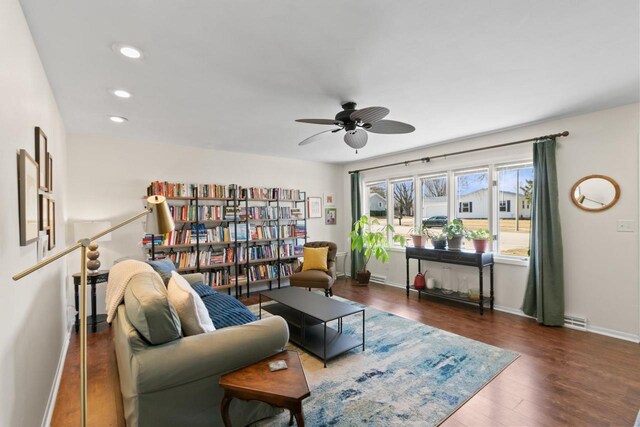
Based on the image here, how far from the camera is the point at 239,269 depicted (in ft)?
15.7

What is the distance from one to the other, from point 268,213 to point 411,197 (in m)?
2.56

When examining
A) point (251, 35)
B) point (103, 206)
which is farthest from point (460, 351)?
point (103, 206)

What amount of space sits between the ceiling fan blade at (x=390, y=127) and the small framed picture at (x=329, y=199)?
347 centimetres

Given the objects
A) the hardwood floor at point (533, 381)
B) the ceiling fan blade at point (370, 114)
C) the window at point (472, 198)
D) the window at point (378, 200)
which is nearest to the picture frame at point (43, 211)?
the hardwood floor at point (533, 381)

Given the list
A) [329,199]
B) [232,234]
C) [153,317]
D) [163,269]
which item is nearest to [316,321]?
[163,269]

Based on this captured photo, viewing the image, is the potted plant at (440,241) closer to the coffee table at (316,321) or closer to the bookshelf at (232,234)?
the coffee table at (316,321)

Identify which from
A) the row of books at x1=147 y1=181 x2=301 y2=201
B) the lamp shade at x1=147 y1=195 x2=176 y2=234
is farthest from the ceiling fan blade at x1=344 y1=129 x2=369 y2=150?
the row of books at x1=147 y1=181 x2=301 y2=201

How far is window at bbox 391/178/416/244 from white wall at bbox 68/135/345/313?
2553 millimetres

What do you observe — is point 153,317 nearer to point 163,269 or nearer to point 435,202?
point 163,269

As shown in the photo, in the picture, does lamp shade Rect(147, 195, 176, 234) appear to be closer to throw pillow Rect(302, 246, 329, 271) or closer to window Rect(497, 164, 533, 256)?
throw pillow Rect(302, 246, 329, 271)

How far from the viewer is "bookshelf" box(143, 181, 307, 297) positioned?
4172mm

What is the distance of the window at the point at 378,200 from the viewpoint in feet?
18.8

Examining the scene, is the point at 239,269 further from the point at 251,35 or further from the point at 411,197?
the point at 251,35

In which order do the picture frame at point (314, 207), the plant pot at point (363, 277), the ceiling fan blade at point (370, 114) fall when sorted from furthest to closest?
1. the picture frame at point (314, 207)
2. the plant pot at point (363, 277)
3. the ceiling fan blade at point (370, 114)
